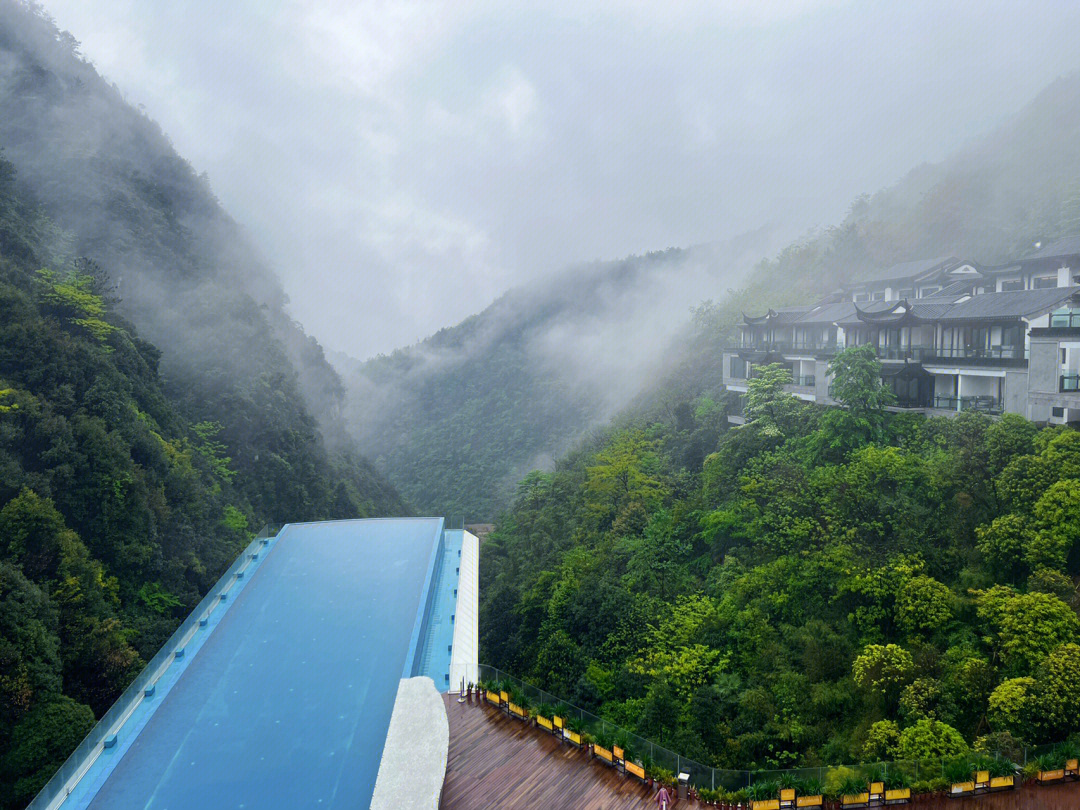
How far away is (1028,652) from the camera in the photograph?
8.84 metres

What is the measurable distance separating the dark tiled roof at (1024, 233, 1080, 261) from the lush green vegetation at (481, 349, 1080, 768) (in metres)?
7.25

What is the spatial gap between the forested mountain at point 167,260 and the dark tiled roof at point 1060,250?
23548 millimetres

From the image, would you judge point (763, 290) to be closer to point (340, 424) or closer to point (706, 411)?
point (706, 411)

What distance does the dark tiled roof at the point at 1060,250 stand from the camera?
18125 millimetres

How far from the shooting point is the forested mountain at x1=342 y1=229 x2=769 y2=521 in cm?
→ 3959

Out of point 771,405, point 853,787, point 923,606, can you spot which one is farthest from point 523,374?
point 853,787

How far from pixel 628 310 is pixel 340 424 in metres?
20.3

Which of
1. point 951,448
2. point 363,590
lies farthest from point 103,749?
point 951,448

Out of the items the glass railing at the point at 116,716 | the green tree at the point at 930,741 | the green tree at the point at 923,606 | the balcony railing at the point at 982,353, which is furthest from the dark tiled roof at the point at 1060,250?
the glass railing at the point at 116,716

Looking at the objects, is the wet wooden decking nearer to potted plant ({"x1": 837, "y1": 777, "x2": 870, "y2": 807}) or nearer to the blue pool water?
potted plant ({"x1": 837, "y1": 777, "x2": 870, "y2": 807})

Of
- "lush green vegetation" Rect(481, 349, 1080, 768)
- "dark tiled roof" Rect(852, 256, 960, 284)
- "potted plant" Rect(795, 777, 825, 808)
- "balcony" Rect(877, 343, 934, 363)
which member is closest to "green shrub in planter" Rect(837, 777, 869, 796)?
"potted plant" Rect(795, 777, 825, 808)

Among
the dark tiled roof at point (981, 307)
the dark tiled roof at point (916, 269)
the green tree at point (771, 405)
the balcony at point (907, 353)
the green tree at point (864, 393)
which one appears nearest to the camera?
the dark tiled roof at point (981, 307)

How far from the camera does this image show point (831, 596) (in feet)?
39.6

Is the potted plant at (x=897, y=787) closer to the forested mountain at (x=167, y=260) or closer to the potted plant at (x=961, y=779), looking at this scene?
the potted plant at (x=961, y=779)
